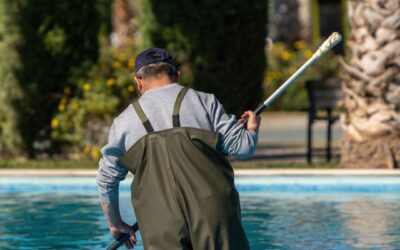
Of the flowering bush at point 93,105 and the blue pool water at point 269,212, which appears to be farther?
the flowering bush at point 93,105

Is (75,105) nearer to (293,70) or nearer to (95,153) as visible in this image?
(95,153)

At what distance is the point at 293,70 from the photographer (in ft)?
93.8

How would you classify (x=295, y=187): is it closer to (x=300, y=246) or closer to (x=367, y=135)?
(x=367, y=135)

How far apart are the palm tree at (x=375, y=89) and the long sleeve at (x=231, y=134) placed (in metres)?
9.47

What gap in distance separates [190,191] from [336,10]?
3527 cm

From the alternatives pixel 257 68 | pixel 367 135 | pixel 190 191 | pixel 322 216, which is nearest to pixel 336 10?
pixel 257 68

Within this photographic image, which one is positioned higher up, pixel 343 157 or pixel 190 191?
pixel 190 191

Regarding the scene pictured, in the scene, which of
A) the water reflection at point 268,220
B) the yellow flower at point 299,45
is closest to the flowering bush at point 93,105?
the water reflection at point 268,220

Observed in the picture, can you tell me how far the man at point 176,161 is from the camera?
557 cm

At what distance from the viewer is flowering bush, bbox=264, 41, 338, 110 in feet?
92.7

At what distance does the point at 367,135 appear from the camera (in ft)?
49.9

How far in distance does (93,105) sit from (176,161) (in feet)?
37.1

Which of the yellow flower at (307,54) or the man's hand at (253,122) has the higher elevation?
the man's hand at (253,122)

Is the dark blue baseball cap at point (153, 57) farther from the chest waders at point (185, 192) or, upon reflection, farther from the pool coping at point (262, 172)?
the pool coping at point (262, 172)
